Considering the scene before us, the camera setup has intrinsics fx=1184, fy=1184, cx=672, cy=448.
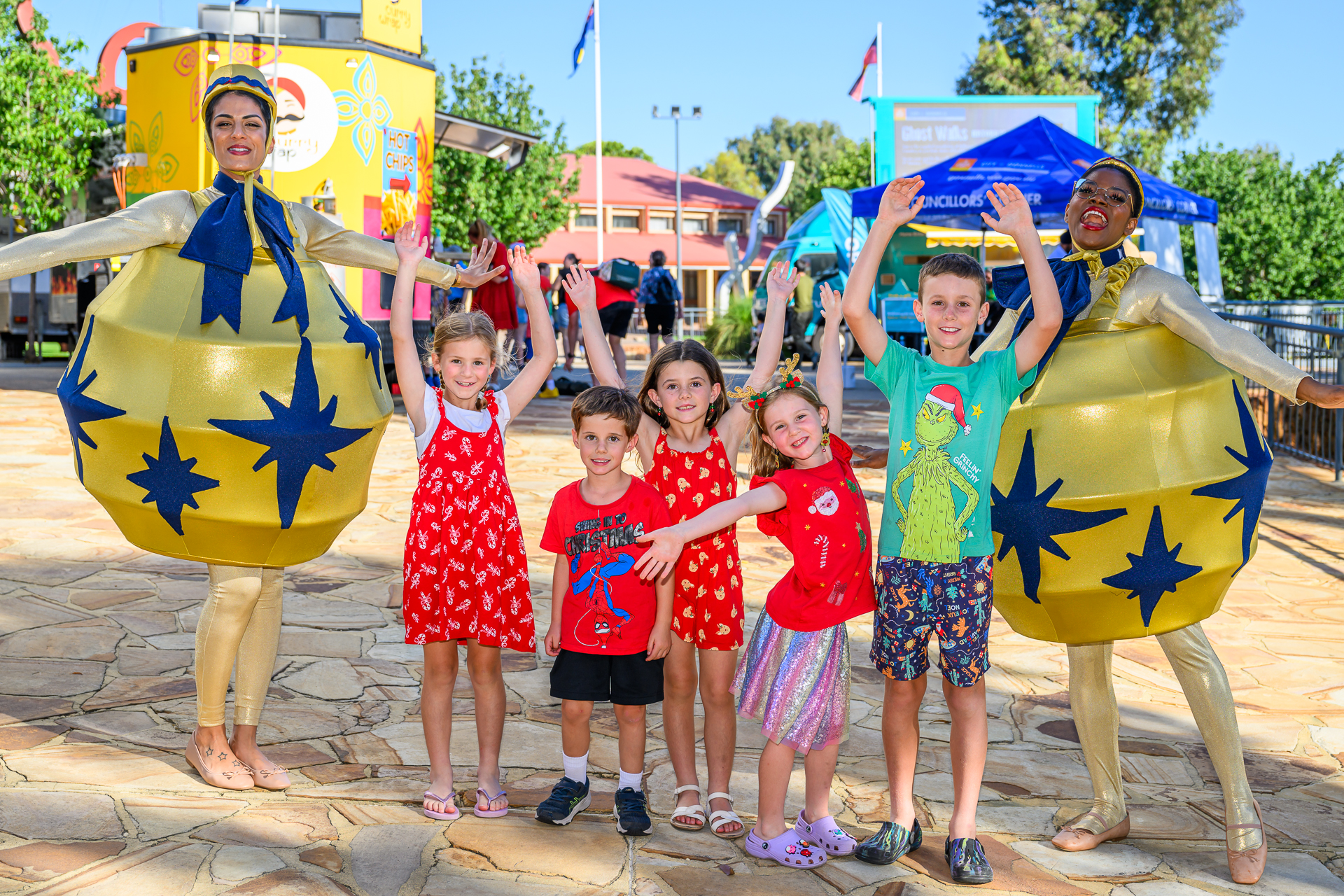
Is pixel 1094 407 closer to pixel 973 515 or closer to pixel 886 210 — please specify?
pixel 973 515

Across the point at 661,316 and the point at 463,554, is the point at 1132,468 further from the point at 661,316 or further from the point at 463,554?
the point at 661,316

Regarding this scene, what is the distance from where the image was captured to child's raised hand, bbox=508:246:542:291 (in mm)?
3510

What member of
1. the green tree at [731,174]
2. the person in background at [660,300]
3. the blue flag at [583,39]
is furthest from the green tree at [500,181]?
the green tree at [731,174]

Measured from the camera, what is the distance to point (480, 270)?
13.1 feet

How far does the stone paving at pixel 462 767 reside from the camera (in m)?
2.99

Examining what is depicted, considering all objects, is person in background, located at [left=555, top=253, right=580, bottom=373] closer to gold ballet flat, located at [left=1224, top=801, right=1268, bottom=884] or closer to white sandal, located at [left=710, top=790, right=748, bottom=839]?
white sandal, located at [left=710, top=790, right=748, bottom=839]

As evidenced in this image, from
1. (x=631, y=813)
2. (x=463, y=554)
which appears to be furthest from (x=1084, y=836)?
(x=463, y=554)

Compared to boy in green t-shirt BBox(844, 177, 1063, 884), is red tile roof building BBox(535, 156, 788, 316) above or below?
above

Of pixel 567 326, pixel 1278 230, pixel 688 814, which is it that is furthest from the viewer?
pixel 1278 230

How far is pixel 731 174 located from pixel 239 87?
231ft

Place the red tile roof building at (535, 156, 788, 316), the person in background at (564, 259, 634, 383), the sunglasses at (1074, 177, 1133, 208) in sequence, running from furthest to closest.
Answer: the red tile roof building at (535, 156, 788, 316) < the person in background at (564, 259, 634, 383) < the sunglasses at (1074, 177, 1133, 208)

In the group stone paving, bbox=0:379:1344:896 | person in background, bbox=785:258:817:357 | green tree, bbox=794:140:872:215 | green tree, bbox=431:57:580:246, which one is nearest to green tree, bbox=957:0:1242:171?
green tree, bbox=794:140:872:215

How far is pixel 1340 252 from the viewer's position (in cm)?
2075

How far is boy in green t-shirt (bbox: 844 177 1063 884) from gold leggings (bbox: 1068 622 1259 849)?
45 centimetres
